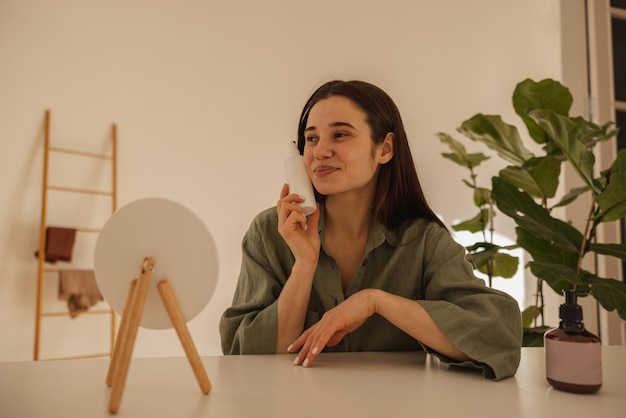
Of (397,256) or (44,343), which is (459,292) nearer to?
(397,256)

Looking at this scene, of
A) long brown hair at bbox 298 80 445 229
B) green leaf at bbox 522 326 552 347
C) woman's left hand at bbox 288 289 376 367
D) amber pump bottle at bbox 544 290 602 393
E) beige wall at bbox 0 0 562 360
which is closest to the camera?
amber pump bottle at bbox 544 290 602 393

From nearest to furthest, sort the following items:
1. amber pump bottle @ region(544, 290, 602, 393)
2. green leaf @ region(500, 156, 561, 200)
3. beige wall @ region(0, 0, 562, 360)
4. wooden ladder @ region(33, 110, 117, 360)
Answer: amber pump bottle @ region(544, 290, 602, 393)
green leaf @ region(500, 156, 561, 200)
wooden ladder @ region(33, 110, 117, 360)
beige wall @ region(0, 0, 562, 360)

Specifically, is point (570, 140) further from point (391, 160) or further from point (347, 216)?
point (347, 216)

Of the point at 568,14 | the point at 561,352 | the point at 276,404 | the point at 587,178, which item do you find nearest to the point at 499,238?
the point at 568,14

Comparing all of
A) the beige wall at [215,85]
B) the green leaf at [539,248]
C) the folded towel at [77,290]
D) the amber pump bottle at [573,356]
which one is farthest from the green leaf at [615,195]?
the folded towel at [77,290]

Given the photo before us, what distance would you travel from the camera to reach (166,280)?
0.58m

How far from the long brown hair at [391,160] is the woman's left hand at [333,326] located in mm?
361

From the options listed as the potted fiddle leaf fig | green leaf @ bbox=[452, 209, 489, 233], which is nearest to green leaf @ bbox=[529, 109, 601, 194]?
the potted fiddle leaf fig

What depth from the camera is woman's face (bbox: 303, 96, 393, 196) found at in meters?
1.18

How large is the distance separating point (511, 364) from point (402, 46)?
3134 millimetres

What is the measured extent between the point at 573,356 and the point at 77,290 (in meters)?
2.52

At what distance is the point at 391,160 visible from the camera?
4.52 feet

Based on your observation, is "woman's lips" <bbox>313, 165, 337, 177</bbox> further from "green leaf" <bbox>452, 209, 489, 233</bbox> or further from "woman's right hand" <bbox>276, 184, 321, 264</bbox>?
"green leaf" <bbox>452, 209, 489, 233</bbox>

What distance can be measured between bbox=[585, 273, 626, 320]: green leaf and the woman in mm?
259
